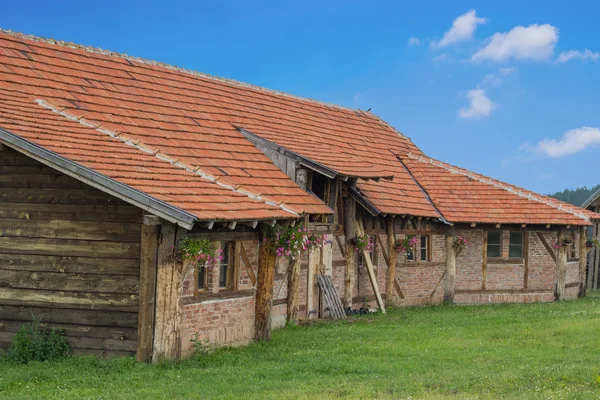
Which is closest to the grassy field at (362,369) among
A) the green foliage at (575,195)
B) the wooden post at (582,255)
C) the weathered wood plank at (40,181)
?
the weathered wood plank at (40,181)

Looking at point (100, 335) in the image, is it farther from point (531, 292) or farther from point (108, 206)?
point (531, 292)

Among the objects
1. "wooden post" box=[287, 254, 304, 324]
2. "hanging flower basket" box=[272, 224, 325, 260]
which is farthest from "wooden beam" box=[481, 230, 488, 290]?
"hanging flower basket" box=[272, 224, 325, 260]

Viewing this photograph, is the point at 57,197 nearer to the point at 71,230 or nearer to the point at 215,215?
the point at 71,230

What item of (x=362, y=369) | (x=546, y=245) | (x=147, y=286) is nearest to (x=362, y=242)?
(x=546, y=245)

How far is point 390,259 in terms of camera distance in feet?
82.3

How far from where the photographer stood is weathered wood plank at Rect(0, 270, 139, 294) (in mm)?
14383

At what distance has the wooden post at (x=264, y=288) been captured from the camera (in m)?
17.2

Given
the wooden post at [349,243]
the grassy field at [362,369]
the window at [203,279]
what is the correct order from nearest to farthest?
the grassy field at [362,369] → the window at [203,279] → the wooden post at [349,243]

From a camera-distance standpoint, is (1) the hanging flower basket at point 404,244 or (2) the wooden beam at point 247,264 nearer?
(2) the wooden beam at point 247,264

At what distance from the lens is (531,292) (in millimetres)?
27906

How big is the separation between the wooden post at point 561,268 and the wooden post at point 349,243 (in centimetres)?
813

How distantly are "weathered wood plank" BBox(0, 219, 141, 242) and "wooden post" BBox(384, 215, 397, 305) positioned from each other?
11701mm

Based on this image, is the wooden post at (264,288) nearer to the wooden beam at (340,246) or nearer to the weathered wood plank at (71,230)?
the weathered wood plank at (71,230)

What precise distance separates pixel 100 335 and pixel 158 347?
1017mm
